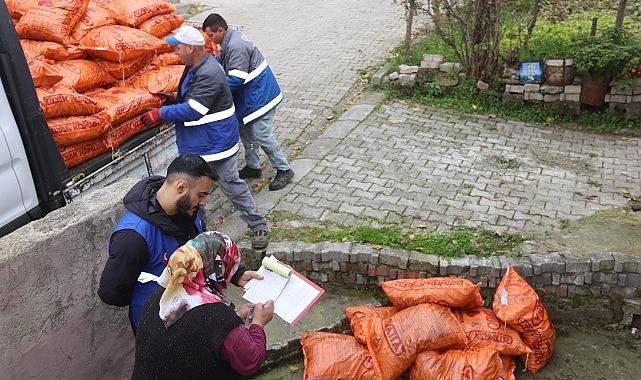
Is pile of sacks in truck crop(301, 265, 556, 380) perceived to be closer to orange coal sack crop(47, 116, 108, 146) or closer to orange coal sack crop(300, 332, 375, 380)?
orange coal sack crop(300, 332, 375, 380)

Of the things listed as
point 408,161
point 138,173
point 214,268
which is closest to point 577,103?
point 408,161

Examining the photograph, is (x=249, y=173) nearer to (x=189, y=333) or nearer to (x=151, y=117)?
(x=151, y=117)

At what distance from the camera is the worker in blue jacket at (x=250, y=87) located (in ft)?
16.9

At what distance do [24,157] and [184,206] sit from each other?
1676 mm

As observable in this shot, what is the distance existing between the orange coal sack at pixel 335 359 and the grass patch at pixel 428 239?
924 millimetres

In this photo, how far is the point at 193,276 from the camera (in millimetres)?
2287

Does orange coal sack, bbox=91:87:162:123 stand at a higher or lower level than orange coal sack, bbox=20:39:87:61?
lower

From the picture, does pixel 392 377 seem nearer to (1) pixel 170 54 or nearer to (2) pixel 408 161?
(2) pixel 408 161

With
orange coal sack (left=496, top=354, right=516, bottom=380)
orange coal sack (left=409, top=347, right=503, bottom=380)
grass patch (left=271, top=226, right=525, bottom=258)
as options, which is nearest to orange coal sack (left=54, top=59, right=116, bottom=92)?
grass patch (left=271, top=226, right=525, bottom=258)

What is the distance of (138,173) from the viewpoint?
4.59 meters

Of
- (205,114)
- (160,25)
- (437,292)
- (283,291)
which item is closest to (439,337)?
(437,292)

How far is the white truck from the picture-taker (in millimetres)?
3615

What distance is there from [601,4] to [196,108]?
8.15 meters

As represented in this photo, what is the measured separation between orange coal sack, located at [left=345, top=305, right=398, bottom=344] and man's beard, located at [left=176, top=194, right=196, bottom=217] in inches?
66.4
